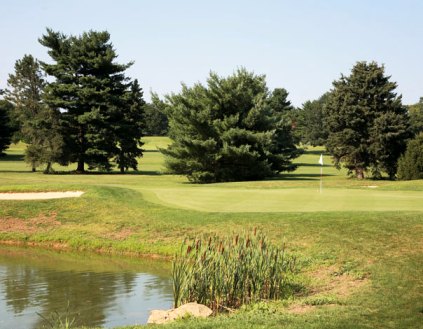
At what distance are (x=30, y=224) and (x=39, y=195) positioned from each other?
4.56 metres

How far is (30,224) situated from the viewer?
23406 millimetres

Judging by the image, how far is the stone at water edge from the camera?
33.8 feet

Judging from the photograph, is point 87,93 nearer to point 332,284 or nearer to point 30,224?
point 30,224

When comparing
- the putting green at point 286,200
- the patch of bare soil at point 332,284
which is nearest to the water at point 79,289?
the patch of bare soil at point 332,284

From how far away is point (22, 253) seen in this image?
20.1 m

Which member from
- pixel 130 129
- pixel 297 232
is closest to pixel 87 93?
pixel 130 129

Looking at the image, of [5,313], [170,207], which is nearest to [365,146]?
[170,207]

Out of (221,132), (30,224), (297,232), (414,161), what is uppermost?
(221,132)

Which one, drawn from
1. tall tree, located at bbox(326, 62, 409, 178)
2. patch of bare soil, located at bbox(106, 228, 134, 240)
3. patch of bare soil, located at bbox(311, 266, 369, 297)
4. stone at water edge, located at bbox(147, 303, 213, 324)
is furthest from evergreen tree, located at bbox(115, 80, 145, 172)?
stone at water edge, located at bbox(147, 303, 213, 324)

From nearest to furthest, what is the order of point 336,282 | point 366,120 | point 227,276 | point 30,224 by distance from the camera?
point 227,276
point 336,282
point 30,224
point 366,120

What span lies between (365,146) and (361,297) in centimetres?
3894

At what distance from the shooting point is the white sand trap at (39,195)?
26906 millimetres

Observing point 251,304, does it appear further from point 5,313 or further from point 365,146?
point 365,146

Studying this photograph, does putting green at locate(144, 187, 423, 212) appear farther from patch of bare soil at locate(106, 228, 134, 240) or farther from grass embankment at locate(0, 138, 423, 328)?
patch of bare soil at locate(106, 228, 134, 240)
